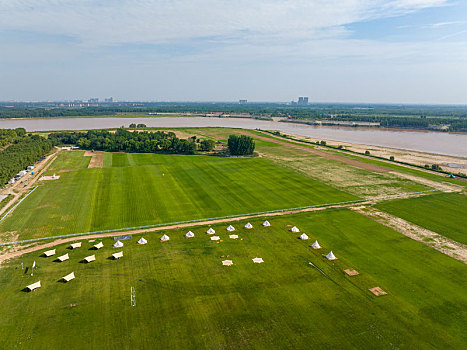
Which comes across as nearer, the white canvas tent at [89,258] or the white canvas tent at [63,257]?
the white canvas tent at [89,258]

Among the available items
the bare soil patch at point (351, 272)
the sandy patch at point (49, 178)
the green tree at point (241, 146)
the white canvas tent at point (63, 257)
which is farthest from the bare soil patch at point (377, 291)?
the green tree at point (241, 146)

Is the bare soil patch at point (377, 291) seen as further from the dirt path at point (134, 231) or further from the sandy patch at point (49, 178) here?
the sandy patch at point (49, 178)

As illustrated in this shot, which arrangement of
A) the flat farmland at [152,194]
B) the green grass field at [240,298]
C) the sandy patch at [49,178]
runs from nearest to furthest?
the green grass field at [240,298] < the flat farmland at [152,194] < the sandy patch at [49,178]

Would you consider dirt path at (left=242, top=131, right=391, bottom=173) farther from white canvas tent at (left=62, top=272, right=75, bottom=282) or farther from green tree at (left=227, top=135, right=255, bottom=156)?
white canvas tent at (left=62, top=272, right=75, bottom=282)

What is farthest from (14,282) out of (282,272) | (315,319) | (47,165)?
(47,165)

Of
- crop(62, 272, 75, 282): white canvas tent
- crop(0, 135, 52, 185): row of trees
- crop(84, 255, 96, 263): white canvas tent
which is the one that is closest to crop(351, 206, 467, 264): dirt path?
crop(84, 255, 96, 263): white canvas tent

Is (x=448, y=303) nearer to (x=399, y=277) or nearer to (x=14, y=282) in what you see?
(x=399, y=277)

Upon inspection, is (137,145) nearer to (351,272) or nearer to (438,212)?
(351,272)
